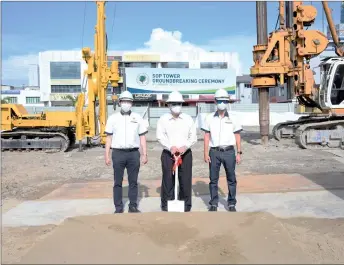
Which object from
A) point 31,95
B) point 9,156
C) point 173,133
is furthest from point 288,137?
point 31,95

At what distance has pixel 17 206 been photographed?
6.66 metres

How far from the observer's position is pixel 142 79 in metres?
35.0

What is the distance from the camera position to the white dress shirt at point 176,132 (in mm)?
5672

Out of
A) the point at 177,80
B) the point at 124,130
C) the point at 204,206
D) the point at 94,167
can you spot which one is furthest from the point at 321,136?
the point at 177,80

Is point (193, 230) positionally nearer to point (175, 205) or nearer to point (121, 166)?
point (175, 205)

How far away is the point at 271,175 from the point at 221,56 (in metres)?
69.1

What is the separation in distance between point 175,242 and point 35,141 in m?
12.8

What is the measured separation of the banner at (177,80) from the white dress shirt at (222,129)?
29.5 meters

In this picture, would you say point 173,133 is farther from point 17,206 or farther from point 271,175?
point 271,175

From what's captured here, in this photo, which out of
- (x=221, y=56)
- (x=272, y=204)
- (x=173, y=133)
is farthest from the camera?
(x=221, y=56)

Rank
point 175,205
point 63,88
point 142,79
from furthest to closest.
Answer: point 63,88 → point 142,79 → point 175,205

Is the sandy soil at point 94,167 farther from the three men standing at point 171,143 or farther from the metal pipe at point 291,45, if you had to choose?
the three men standing at point 171,143

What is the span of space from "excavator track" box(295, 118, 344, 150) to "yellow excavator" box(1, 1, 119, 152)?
23.6ft

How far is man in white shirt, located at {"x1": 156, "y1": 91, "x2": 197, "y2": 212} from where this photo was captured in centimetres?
567
